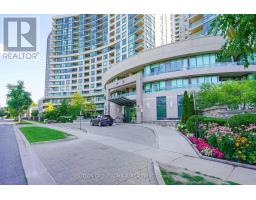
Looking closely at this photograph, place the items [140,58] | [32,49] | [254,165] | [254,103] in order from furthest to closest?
[140,58] → [254,103] → [32,49] → [254,165]

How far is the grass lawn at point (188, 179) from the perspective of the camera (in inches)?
182

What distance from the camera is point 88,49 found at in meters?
79.5

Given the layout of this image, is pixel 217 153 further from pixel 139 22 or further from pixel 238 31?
pixel 139 22

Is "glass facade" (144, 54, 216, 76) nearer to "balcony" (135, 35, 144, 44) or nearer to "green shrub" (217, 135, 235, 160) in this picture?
"green shrub" (217, 135, 235, 160)

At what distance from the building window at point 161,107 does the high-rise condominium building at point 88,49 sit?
32172mm

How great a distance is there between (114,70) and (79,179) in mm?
36030

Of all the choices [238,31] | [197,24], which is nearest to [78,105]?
[197,24]

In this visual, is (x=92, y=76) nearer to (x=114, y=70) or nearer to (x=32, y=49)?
(x=114, y=70)

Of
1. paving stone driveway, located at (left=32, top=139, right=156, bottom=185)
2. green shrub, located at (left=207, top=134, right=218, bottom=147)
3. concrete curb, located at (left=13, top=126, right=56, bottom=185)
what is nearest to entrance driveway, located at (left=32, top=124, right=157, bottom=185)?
paving stone driveway, located at (left=32, top=139, right=156, bottom=185)

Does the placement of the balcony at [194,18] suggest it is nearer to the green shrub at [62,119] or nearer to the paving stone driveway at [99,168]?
the green shrub at [62,119]

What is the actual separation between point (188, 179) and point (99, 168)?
9.35 feet

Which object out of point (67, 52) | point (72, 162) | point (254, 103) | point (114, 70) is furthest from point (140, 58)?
point (67, 52)

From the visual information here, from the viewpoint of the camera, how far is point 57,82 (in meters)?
84.1

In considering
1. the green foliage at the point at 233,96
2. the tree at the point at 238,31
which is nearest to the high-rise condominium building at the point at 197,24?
the green foliage at the point at 233,96
